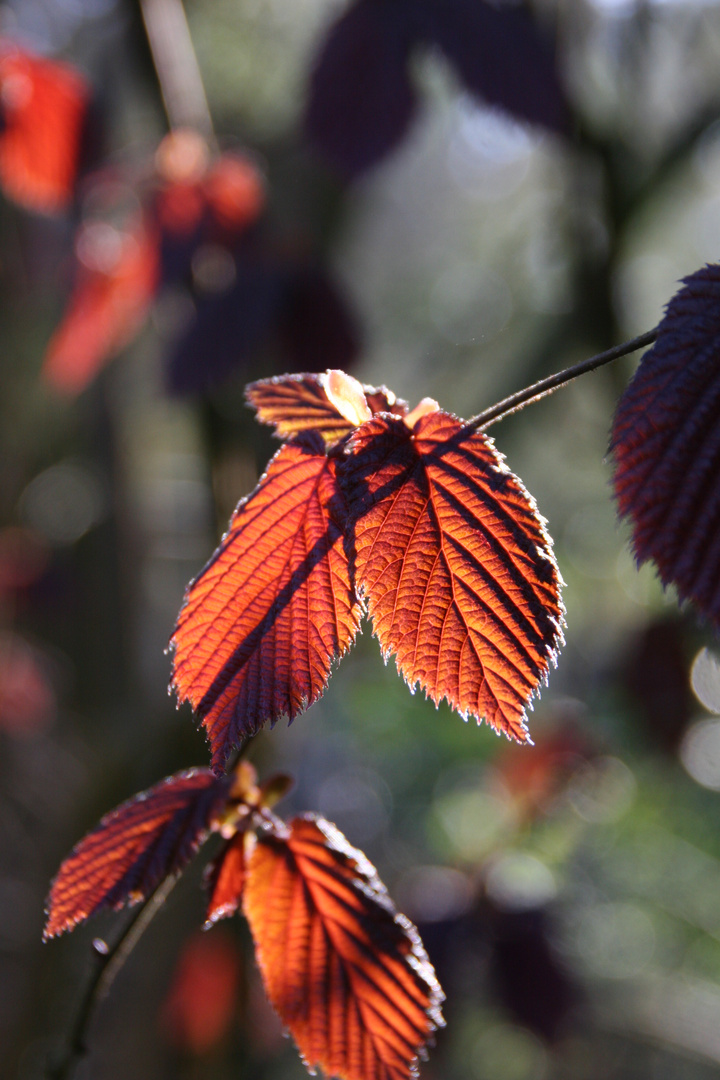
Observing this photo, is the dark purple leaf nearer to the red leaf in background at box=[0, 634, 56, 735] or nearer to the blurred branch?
the blurred branch

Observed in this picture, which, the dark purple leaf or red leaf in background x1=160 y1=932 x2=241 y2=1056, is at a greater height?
the dark purple leaf

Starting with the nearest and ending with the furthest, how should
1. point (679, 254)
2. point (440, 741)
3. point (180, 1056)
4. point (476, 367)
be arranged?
point (180, 1056) < point (476, 367) < point (440, 741) < point (679, 254)

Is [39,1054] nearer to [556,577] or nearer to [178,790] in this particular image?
[178,790]

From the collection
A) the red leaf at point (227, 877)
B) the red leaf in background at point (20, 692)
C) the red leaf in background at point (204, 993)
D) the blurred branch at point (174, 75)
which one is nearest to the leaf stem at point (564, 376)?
the red leaf at point (227, 877)

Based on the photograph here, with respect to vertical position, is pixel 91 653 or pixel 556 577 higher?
pixel 91 653

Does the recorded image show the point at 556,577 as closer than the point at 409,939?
Yes

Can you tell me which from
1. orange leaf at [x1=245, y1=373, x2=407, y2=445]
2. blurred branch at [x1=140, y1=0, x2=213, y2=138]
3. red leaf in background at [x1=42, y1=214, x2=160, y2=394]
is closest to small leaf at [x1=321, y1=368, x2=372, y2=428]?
orange leaf at [x1=245, y1=373, x2=407, y2=445]

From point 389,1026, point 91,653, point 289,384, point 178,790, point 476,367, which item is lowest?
point 389,1026

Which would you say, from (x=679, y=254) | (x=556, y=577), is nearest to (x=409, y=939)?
(x=556, y=577)
